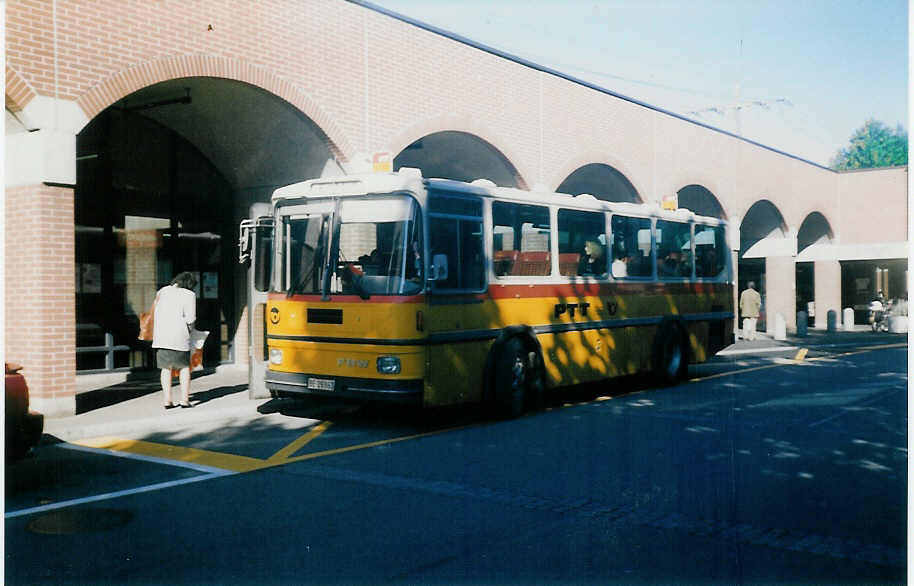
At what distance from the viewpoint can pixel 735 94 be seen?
26.5ft

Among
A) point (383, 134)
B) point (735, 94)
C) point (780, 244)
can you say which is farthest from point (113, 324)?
point (780, 244)

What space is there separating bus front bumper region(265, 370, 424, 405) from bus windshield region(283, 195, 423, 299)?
3.21 ft

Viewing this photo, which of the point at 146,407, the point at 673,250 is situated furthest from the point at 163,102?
the point at 673,250

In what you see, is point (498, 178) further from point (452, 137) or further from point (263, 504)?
point (263, 504)

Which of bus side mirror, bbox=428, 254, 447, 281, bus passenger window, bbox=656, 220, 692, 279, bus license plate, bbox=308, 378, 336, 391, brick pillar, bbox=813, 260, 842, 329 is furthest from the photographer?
brick pillar, bbox=813, 260, 842, 329

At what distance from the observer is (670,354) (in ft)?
48.8

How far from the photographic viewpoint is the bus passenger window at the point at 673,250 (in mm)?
14742

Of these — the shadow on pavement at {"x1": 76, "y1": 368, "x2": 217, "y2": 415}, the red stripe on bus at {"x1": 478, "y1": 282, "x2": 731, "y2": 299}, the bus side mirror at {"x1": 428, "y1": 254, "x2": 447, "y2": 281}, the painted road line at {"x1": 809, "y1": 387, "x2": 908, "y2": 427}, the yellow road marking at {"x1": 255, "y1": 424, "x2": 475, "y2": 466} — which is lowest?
the yellow road marking at {"x1": 255, "y1": 424, "x2": 475, "y2": 466}

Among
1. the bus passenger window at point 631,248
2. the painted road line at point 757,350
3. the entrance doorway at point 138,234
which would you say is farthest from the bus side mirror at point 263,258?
the painted road line at point 757,350

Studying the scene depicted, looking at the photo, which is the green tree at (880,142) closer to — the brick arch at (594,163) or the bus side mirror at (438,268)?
the bus side mirror at (438,268)

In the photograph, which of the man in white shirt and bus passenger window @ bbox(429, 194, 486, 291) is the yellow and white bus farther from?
the man in white shirt

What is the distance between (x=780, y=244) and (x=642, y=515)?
1094 inches

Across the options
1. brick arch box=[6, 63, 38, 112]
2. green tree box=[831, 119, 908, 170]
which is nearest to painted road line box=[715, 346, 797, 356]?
green tree box=[831, 119, 908, 170]

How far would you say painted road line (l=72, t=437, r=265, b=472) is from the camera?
27.1 feet
